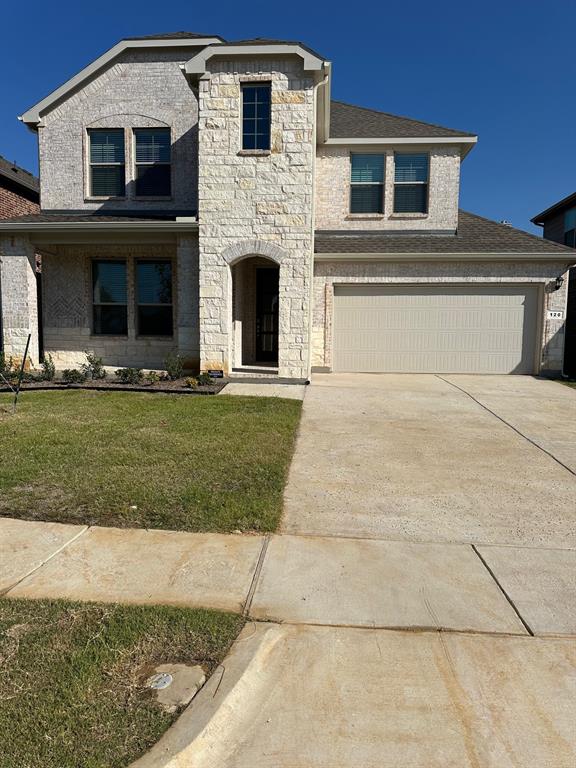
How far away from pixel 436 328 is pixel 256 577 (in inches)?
459

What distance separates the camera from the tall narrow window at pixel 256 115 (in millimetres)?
11633

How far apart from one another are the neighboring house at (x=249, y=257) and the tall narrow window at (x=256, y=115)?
1620 millimetres

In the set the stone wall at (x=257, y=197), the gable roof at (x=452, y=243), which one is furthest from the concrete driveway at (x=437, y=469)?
the gable roof at (x=452, y=243)

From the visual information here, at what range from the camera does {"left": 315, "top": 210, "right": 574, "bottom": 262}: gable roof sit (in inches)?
528

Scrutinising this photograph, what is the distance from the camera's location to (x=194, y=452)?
6.27 m

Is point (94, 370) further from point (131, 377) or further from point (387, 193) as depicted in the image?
point (387, 193)

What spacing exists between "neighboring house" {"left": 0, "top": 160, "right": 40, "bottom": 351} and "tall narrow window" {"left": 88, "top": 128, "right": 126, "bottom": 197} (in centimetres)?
418

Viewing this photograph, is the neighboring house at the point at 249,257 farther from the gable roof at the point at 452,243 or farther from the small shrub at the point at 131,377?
the small shrub at the point at 131,377

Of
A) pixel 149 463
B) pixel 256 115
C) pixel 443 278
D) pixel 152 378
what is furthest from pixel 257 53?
pixel 149 463

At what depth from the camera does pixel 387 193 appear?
583 inches

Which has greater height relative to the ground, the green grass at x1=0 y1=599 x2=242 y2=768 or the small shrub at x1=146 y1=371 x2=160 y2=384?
the small shrub at x1=146 y1=371 x2=160 y2=384

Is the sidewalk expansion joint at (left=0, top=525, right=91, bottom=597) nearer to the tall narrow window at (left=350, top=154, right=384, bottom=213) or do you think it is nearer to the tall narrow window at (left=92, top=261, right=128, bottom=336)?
the tall narrow window at (left=92, top=261, right=128, bottom=336)

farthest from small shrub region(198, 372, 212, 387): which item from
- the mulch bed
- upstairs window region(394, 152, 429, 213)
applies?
upstairs window region(394, 152, 429, 213)

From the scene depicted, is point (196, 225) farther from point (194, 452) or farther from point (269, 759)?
point (269, 759)
